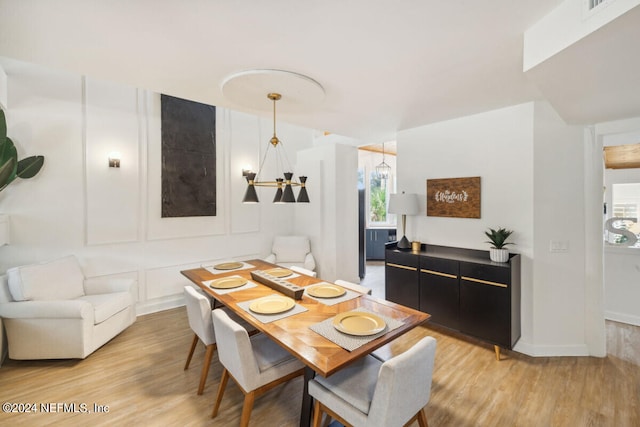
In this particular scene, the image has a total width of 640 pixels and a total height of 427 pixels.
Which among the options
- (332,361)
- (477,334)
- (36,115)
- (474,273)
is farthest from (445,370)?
(36,115)

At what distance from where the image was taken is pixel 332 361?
134 centimetres

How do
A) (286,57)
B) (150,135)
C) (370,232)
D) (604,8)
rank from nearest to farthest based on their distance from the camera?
(604,8)
(286,57)
(150,135)
(370,232)

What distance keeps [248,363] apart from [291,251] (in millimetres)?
3165

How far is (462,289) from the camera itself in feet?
9.33

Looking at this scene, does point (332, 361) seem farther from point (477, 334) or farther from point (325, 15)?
point (477, 334)

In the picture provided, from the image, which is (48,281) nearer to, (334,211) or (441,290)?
(334,211)

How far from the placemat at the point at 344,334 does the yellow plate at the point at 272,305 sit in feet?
1.04

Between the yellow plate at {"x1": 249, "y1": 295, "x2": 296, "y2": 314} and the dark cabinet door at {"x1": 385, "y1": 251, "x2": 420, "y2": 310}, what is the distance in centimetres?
175

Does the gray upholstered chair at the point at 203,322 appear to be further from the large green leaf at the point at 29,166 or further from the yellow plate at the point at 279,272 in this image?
the large green leaf at the point at 29,166

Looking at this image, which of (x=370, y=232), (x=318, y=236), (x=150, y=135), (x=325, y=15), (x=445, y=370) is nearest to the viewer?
(x=325, y=15)

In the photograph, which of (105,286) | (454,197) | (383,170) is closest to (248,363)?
(105,286)

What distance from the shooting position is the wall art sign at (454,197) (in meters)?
3.15

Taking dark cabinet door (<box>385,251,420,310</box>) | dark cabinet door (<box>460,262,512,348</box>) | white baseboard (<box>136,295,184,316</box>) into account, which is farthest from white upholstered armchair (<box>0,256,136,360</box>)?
dark cabinet door (<box>460,262,512,348</box>)

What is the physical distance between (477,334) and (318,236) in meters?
2.81
